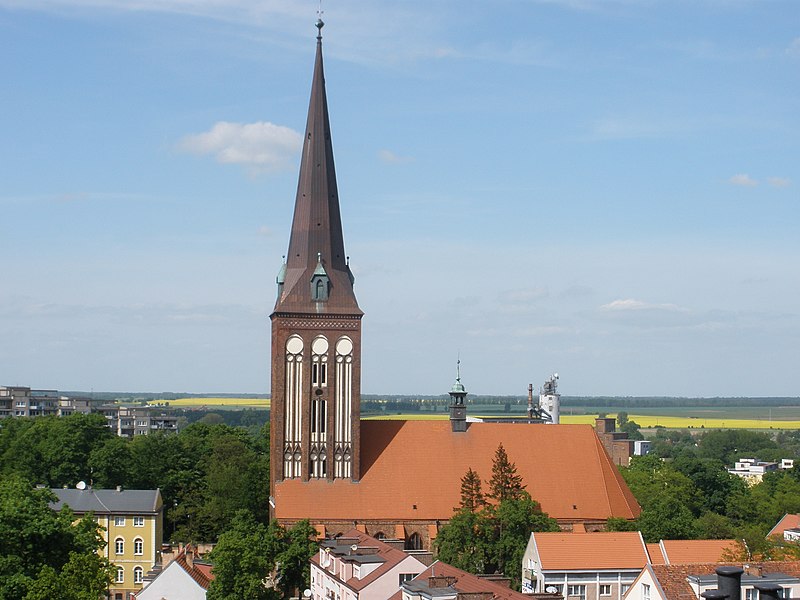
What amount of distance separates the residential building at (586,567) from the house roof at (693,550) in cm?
148

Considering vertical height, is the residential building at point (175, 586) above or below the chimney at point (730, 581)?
below

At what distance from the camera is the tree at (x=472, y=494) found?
254 feet

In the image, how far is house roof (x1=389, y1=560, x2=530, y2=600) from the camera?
173ft

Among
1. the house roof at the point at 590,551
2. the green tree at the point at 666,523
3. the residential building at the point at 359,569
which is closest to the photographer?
the residential building at the point at 359,569

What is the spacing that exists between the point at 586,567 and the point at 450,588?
54.0 feet

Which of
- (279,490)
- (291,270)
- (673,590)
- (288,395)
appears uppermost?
(291,270)

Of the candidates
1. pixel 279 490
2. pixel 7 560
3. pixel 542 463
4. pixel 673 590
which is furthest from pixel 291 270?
pixel 673 590

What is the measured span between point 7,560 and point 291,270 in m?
31.3

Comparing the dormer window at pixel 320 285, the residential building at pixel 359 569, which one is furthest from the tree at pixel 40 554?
the dormer window at pixel 320 285

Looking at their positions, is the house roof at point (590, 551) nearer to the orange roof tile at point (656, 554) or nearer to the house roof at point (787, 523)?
the orange roof tile at point (656, 554)

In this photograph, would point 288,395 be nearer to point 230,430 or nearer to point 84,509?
point 84,509

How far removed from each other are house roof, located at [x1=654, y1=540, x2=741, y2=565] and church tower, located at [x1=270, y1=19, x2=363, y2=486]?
66.4 ft

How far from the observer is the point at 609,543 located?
69250mm

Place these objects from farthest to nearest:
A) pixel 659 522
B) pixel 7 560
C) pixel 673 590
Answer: pixel 659 522 < pixel 7 560 < pixel 673 590
